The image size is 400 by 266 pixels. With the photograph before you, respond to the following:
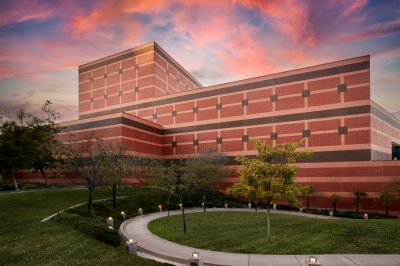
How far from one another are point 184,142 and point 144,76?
714 inches

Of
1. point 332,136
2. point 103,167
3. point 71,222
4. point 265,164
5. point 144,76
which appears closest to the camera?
point 265,164

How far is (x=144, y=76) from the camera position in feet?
195

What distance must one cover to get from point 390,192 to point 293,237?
77.4ft

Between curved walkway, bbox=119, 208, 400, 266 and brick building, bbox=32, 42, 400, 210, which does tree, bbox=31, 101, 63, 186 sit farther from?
curved walkway, bbox=119, 208, 400, 266

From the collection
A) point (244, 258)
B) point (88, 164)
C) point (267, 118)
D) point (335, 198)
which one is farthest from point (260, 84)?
point (244, 258)

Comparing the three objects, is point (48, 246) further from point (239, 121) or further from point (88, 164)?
point (239, 121)

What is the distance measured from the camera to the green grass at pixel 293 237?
1430cm

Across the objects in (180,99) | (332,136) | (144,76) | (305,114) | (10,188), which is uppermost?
(144,76)

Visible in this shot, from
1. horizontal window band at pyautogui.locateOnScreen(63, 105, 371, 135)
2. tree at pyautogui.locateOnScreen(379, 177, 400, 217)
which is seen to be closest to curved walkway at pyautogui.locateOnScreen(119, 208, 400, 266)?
tree at pyautogui.locateOnScreen(379, 177, 400, 217)

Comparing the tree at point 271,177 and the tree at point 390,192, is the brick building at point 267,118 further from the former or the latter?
the tree at point 271,177

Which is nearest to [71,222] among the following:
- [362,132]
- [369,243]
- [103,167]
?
[103,167]

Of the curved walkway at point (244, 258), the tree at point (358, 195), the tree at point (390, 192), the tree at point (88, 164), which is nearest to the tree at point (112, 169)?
the tree at point (88, 164)

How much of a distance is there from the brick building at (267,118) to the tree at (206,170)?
3837 millimetres

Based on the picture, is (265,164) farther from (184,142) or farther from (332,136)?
(184,142)
